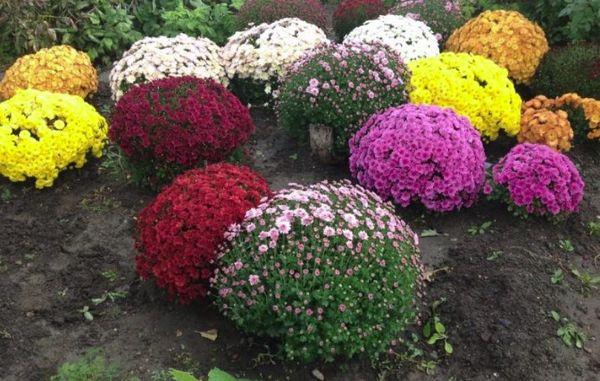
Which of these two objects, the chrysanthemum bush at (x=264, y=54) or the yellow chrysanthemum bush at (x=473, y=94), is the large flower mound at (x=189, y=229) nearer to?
the yellow chrysanthemum bush at (x=473, y=94)

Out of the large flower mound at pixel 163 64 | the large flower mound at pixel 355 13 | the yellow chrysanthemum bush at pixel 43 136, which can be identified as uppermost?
the large flower mound at pixel 355 13

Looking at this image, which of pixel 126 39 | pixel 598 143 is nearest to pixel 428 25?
pixel 598 143

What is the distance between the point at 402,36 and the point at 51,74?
153 inches

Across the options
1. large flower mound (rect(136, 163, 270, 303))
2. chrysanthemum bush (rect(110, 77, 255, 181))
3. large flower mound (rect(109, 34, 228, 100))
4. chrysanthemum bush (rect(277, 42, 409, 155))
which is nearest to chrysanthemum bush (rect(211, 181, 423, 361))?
large flower mound (rect(136, 163, 270, 303))

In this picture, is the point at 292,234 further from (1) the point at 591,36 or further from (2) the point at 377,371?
(1) the point at 591,36

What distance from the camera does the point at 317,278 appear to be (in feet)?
11.6

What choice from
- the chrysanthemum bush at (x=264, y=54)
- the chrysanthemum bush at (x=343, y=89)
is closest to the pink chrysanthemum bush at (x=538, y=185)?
the chrysanthemum bush at (x=343, y=89)

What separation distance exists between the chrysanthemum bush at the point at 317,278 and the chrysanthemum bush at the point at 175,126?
4.97ft

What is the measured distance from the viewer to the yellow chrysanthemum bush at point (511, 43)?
22.7ft

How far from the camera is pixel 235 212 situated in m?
4.01

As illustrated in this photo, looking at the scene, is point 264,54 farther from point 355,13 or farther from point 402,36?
point 355,13

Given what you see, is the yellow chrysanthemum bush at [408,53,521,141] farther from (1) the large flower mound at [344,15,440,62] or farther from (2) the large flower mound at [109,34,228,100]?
(2) the large flower mound at [109,34,228,100]

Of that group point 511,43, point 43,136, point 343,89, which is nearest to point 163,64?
point 43,136

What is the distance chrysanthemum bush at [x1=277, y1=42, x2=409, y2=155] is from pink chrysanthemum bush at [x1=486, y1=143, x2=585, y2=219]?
128 centimetres
